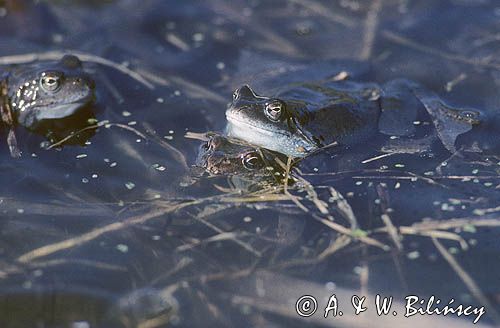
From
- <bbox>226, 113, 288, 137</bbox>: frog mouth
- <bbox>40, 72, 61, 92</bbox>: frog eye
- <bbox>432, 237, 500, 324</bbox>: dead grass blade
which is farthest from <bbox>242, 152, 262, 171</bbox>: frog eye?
<bbox>40, 72, 61, 92</bbox>: frog eye

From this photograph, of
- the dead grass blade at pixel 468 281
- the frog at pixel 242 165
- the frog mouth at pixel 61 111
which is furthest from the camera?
the frog mouth at pixel 61 111

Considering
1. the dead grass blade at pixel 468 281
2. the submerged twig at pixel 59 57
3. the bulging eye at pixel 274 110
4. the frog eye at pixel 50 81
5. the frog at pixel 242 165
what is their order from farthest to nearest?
the submerged twig at pixel 59 57
the frog eye at pixel 50 81
the bulging eye at pixel 274 110
the frog at pixel 242 165
the dead grass blade at pixel 468 281

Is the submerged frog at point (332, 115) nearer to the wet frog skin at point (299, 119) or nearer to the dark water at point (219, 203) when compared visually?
the wet frog skin at point (299, 119)

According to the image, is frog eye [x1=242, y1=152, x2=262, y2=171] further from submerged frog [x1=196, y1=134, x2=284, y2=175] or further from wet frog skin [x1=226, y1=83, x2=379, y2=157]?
wet frog skin [x1=226, y1=83, x2=379, y2=157]

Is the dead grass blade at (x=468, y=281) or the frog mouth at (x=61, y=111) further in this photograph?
the frog mouth at (x=61, y=111)

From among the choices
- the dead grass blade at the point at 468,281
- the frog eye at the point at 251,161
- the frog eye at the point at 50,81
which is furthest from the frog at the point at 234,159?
the frog eye at the point at 50,81

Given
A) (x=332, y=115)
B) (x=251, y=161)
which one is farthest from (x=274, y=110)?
(x=332, y=115)

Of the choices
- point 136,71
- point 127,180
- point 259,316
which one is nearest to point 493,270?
point 259,316

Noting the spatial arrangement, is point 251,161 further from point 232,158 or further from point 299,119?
point 299,119
